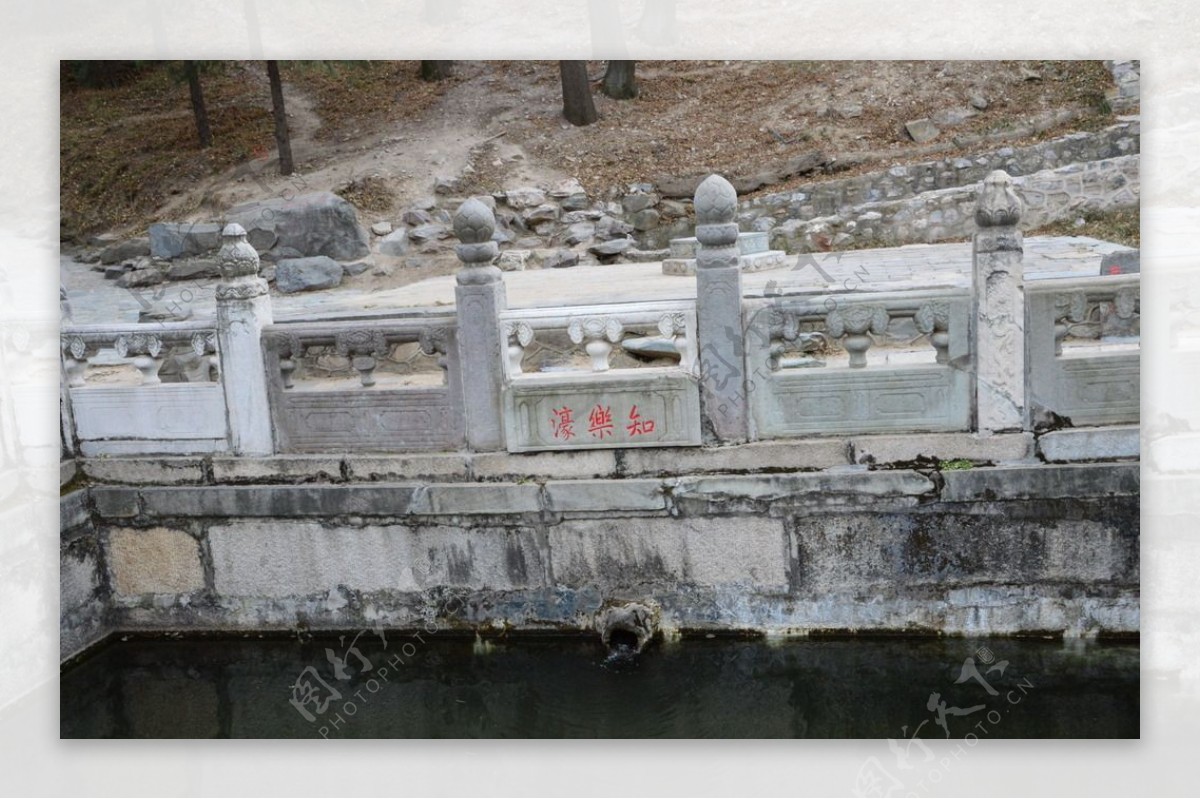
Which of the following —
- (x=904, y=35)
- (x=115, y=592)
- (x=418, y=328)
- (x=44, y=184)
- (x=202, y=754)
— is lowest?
(x=202, y=754)

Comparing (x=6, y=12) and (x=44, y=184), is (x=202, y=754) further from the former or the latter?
(x=6, y=12)

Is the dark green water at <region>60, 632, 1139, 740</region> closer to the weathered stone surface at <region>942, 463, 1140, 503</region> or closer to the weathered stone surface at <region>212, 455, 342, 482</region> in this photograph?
the weathered stone surface at <region>942, 463, 1140, 503</region>

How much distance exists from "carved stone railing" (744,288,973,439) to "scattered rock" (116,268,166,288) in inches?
315

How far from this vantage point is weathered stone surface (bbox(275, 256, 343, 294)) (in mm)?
11547

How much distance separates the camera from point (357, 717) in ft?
18.4

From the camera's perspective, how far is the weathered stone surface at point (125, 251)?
1149 centimetres

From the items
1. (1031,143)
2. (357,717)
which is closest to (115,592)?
(357,717)

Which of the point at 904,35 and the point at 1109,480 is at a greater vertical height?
the point at 904,35

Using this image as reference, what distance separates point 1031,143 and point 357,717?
9.40 meters

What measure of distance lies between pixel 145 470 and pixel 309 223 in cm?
656

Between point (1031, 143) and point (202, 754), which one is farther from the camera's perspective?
point (1031, 143)

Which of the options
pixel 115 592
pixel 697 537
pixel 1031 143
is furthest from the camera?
pixel 1031 143

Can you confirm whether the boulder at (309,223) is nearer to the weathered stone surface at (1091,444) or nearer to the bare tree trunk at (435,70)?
the bare tree trunk at (435,70)

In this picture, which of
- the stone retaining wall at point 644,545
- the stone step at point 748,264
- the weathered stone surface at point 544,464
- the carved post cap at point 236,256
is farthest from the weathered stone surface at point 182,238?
the weathered stone surface at point 544,464
